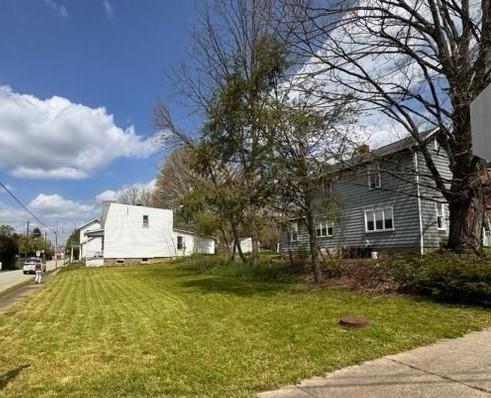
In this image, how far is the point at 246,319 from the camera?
9266 mm

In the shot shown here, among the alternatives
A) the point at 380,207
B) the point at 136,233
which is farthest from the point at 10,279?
the point at 380,207

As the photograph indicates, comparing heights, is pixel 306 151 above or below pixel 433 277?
above

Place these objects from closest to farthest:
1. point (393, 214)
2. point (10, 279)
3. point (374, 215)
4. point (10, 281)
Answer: point (393, 214) < point (374, 215) < point (10, 281) < point (10, 279)

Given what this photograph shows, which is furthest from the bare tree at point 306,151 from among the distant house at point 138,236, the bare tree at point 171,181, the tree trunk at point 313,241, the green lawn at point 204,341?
the distant house at point 138,236

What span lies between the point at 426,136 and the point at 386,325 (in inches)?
395

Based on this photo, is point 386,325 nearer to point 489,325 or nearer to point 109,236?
point 489,325

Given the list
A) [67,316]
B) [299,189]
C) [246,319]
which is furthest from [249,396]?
[299,189]

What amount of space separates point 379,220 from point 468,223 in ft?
46.8

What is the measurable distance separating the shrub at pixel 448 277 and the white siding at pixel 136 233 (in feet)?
125

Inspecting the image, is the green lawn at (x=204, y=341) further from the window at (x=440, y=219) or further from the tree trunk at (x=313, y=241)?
the window at (x=440, y=219)

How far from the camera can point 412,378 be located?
203 inches

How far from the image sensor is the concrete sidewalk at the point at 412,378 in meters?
4.75

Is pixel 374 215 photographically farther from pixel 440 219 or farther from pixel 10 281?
pixel 10 281

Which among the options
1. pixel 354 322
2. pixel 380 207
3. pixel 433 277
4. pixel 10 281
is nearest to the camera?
pixel 354 322
